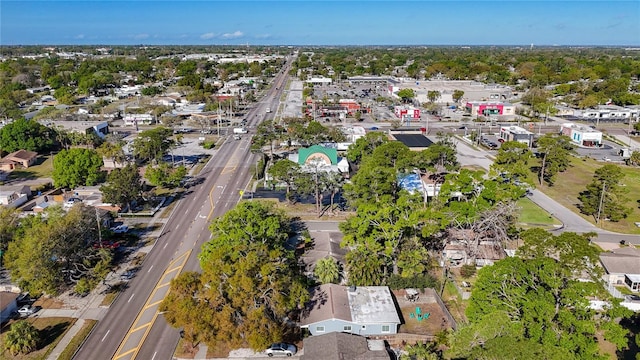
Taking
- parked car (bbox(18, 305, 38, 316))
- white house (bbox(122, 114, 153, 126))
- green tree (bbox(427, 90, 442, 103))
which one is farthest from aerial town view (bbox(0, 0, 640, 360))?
green tree (bbox(427, 90, 442, 103))

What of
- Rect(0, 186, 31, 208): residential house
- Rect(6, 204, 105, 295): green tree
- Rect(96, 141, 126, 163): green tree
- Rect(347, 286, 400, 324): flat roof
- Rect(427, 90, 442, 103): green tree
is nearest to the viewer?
Rect(347, 286, 400, 324): flat roof

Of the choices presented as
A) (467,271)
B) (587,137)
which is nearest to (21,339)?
(467,271)

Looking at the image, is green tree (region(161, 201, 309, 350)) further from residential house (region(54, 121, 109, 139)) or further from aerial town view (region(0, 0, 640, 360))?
residential house (region(54, 121, 109, 139))

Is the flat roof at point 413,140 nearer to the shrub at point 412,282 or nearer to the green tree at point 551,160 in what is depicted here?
the green tree at point 551,160

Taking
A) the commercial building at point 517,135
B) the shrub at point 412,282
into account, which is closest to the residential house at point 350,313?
the shrub at point 412,282

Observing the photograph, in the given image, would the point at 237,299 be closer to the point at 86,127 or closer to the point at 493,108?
the point at 86,127

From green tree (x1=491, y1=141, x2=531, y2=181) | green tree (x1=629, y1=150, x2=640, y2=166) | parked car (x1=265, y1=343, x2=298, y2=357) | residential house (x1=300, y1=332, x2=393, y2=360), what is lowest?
parked car (x1=265, y1=343, x2=298, y2=357)
